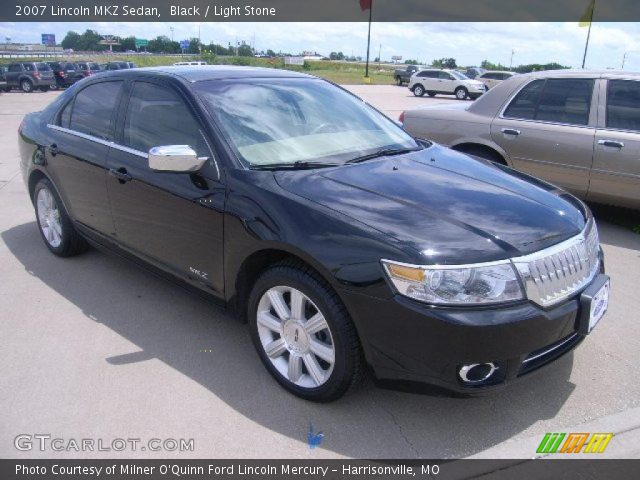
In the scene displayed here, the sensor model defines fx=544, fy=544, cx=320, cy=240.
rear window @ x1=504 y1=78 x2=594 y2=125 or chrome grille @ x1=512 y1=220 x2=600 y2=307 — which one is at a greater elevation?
rear window @ x1=504 y1=78 x2=594 y2=125

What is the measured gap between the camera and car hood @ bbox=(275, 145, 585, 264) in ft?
8.11

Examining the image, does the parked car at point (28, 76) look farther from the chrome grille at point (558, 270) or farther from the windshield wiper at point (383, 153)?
the chrome grille at point (558, 270)

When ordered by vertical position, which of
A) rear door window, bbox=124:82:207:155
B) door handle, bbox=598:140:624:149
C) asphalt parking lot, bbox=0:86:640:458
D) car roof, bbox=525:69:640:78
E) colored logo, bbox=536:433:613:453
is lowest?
asphalt parking lot, bbox=0:86:640:458

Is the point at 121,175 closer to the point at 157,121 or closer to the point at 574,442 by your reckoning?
the point at 157,121

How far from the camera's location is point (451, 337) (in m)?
2.33

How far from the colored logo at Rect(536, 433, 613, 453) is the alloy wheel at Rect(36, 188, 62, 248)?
13.7 ft

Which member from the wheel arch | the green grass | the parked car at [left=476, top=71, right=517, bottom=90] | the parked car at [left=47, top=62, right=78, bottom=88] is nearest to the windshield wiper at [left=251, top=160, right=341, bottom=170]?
the wheel arch

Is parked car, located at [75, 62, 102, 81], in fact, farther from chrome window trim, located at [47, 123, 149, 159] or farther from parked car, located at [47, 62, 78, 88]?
chrome window trim, located at [47, 123, 149, 159]

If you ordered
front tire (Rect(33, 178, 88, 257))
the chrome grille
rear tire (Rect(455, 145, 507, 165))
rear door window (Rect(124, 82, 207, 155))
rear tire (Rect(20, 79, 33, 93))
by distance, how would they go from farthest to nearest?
rear tire (Rect(20, 79, 33, 93)) → rear tire (Rect(455, 145, 507, 165)) → front tire (Rect(33, 178, 88, 257)) → rear door window (Rect(124, 82, 207, 155)) → the chrome grille

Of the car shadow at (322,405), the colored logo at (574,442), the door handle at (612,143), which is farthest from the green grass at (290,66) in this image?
the colored logo at (574,442)

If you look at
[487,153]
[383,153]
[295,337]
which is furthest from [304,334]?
[487,153]

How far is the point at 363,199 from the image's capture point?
2.79 m

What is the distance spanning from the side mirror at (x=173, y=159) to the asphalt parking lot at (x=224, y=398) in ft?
3.88

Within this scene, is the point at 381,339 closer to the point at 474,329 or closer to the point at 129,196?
the point at 474,329
